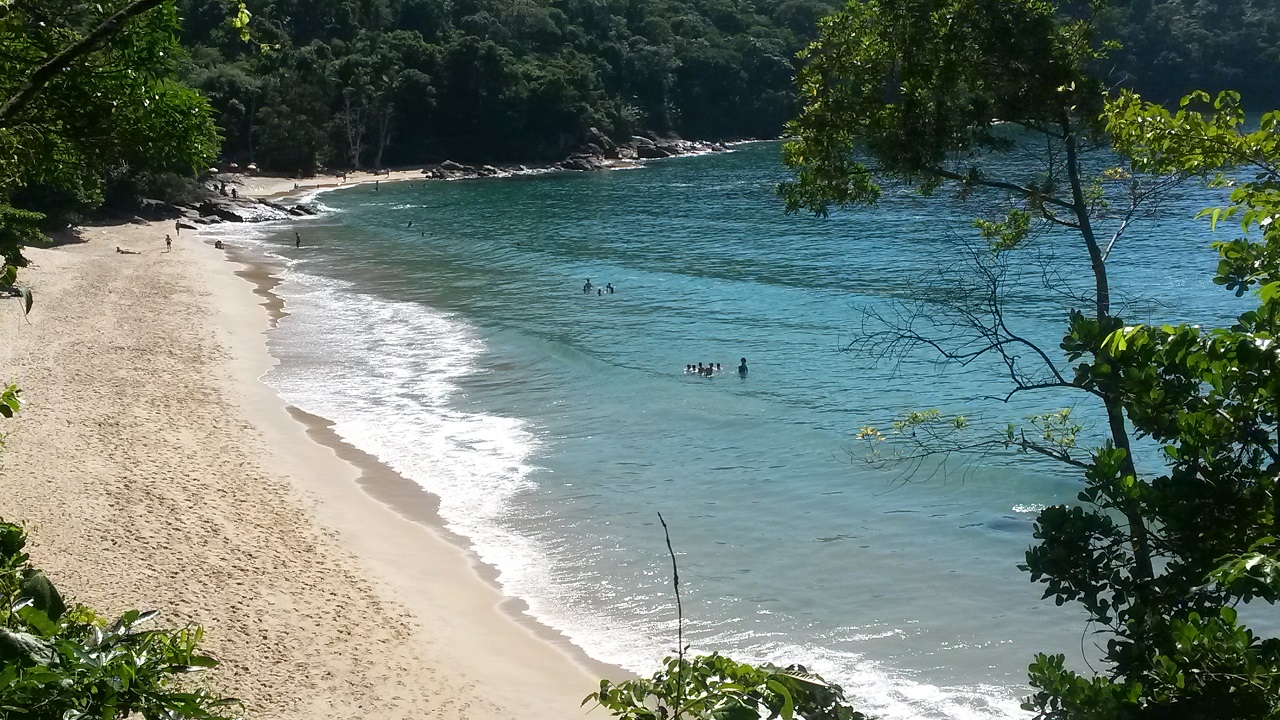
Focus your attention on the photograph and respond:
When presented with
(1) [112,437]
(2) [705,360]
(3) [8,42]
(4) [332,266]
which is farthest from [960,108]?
(4) [332,266]

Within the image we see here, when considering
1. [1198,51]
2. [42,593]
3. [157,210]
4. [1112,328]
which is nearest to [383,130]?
[157,210]

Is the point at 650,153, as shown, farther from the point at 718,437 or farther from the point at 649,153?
the point at 718,437

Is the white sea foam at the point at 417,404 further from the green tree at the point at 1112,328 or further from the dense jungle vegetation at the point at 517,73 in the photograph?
the dense jungle vegetation at the point at 517,73

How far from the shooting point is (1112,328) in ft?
17.2

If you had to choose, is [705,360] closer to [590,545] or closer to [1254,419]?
[590,545]

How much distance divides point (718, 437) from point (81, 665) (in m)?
17.6

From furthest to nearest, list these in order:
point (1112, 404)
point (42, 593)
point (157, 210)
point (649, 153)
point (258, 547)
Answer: point (649, 153)
point (157, 210)
point (258, 547)
point (1112, 404)
point (42, 593)

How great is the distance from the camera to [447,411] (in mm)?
21781

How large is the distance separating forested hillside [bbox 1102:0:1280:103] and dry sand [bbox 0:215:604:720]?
93.7 metres

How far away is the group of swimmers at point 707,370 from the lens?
82.8 feet

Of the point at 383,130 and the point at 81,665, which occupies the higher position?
the point at 383,130

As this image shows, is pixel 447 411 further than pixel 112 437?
Yes

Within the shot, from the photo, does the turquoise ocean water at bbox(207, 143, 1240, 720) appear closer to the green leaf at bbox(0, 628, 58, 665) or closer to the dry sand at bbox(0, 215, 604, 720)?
the dry sand at bbox(0, 215, 604, 720)

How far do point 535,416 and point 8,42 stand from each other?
1618 cm
